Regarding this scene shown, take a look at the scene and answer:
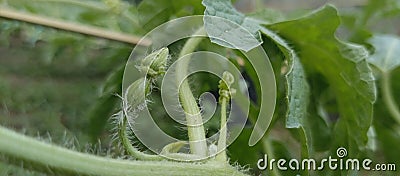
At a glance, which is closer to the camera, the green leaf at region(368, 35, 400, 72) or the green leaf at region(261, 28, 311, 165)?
the green leaf at region(261, 28, 311, 165)

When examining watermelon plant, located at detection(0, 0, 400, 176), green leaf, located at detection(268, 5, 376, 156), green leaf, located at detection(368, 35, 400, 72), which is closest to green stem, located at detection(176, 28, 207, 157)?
watermelon plant, located at detection(0, 0, 400, 176)

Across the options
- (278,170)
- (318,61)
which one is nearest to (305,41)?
(318,61)

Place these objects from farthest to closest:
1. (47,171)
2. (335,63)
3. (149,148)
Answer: (335,63) < (149,148) < (47,171)

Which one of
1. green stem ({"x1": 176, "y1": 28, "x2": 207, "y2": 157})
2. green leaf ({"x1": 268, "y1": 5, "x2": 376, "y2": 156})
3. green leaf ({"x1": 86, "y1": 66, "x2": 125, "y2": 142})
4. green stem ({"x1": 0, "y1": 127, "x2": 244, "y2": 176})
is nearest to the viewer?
green stem ({"x1": 0, "y1": 127, "x2": 244, "y2": 176})

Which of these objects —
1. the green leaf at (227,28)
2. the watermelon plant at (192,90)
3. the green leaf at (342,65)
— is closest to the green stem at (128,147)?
the watermelon plant at (192,90)

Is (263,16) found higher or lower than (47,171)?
higher

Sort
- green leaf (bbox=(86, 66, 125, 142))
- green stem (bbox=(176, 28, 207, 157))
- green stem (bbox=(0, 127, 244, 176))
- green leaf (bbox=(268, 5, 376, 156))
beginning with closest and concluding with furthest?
green stem (bbox=(0, 127, 244, 176)), green stem (bbox=(176, 28, 207, 157)), green leaf (bbox=(268, 5, 376, 156)), green leaf (bbox=(86, 66, 125, 142))

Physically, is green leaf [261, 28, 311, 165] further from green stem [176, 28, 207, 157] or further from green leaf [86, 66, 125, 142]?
green leaf [86, 66, 125, 142]

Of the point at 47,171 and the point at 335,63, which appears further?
the point at 335,63

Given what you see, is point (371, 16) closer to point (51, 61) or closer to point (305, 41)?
point (305, 41)
